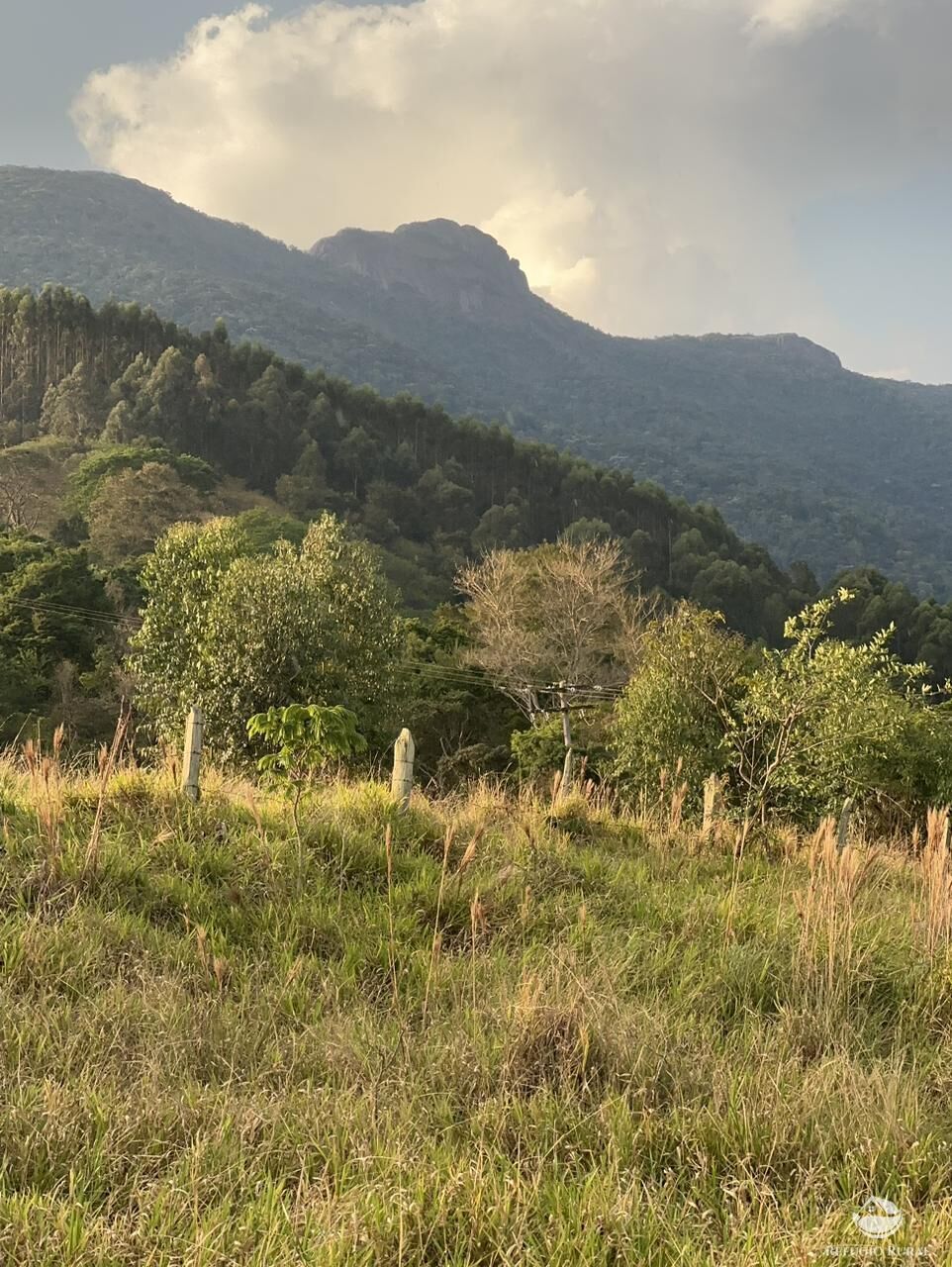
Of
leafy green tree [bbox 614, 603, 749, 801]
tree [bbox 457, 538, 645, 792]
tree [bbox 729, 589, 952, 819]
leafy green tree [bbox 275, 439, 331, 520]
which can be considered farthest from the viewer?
leafy green tree [bbox 275, 439, 331, 520]

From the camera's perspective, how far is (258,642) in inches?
706

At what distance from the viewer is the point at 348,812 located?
549 cm

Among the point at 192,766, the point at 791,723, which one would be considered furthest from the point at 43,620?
the point at 192,766

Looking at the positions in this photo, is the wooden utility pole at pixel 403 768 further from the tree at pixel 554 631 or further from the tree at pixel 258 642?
the tree at pixel 554 631

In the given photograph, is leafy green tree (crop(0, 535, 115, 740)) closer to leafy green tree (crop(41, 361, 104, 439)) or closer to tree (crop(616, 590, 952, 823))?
tree (crop(616, 590, 952, 823))

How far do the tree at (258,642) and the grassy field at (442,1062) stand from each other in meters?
12.4

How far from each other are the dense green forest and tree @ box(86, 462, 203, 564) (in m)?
0.12

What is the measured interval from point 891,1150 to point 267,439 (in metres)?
84.3

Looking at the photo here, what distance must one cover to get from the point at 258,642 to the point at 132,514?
116ft

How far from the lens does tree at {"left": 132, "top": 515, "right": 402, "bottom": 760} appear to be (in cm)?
1797

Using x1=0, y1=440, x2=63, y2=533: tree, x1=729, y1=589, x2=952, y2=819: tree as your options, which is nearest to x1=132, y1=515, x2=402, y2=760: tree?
x1=729, y1=589, x2=952, y2=819: tree

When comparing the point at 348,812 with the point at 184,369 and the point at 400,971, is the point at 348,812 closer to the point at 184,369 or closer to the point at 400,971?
the point at 400,971

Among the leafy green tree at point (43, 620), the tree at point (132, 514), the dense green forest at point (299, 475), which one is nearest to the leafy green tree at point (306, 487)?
the dense green forest at point (299, 475)

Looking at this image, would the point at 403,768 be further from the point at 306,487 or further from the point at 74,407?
the point at 74,407
